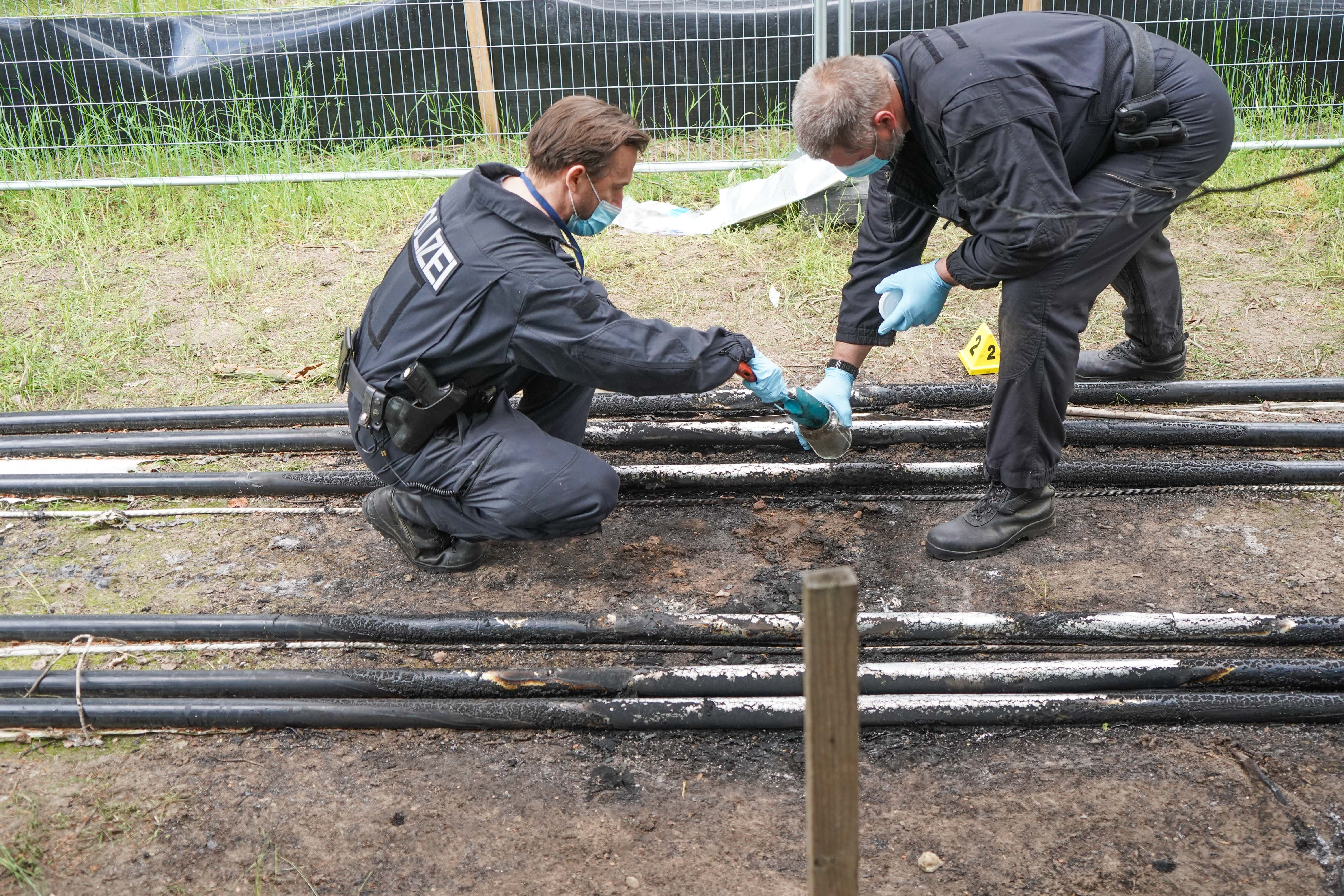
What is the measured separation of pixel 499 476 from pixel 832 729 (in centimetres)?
175

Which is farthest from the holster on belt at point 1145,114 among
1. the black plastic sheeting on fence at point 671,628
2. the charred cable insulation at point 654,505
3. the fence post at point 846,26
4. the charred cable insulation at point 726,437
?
the fence post at point 846,26

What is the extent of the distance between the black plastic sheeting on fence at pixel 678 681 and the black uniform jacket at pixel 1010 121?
1.08 meters

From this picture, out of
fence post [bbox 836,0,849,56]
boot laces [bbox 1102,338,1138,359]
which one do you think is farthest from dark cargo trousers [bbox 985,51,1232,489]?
fence post [bbox 836,0,849,56]

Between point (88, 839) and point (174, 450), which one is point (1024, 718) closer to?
point (88, 839)

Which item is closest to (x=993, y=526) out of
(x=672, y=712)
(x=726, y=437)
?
(x=726, y=437)

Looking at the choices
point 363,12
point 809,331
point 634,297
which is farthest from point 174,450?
point 363,12

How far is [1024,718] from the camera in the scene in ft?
7.93

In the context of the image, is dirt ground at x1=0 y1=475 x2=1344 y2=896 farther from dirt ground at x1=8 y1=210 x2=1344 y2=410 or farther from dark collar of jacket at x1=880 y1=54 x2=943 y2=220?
dirt ground at x1=8 y1=210 x2=1344 y2=410

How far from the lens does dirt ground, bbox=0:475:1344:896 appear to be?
2.09 m

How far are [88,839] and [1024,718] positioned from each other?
83.7 inches

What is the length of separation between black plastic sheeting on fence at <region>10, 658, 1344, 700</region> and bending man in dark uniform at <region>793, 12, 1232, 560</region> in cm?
64

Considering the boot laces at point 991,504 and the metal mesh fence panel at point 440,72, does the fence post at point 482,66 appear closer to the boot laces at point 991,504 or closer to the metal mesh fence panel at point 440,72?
the metal mesh fence panel at point 440,72

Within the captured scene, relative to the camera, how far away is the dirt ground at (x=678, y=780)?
209cm

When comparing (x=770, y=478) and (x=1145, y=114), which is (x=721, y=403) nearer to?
(x=770, y=478)
